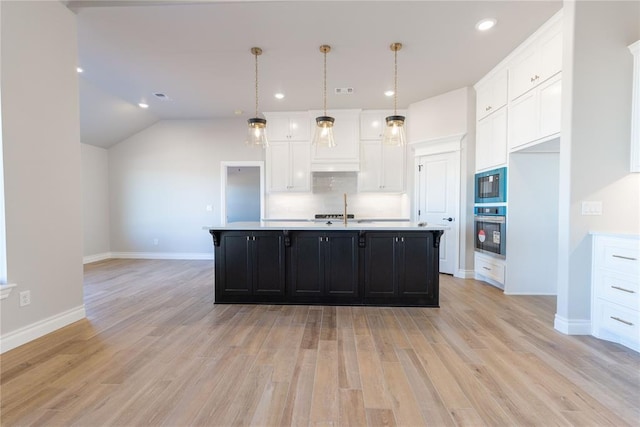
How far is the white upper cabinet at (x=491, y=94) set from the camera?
147 inches

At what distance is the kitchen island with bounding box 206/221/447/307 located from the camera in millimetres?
3256

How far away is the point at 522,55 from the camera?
10.9ft

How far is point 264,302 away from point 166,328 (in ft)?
3.46

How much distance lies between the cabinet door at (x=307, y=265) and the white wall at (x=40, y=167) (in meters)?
2.16

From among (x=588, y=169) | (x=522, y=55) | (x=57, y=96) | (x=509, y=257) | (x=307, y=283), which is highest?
(x=522, y=55)

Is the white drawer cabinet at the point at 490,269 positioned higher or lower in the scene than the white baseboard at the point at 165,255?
higher

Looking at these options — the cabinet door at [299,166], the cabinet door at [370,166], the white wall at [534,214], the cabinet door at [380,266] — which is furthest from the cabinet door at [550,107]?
the cabinet door at [299,166]

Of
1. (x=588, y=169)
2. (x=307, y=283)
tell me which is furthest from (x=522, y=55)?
(x=307, y=283)

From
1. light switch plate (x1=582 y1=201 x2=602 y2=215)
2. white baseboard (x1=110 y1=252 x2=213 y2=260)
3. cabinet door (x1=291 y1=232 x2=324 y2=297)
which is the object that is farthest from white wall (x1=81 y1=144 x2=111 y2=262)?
light switch plate (x1=582 y1=201 x2=602 y2=215)

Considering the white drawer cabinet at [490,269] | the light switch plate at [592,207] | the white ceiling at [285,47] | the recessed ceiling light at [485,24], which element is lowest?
the white drawer cabinet at [490,269]

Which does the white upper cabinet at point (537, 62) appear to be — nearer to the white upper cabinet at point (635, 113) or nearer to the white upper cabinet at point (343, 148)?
the white upper cabinet at point (635, 113)

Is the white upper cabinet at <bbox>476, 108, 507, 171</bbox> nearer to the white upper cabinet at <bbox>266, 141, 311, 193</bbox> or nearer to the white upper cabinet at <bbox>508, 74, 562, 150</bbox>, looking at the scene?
the white upper cabinet at <bbox>508, 74, 562, 150</bbox>

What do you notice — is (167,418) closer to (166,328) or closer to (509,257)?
(166,328)

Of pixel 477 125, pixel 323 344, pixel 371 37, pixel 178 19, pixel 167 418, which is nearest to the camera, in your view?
pixel 167 418
